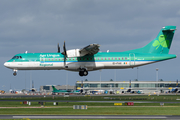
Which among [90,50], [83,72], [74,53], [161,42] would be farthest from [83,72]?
[161,42]

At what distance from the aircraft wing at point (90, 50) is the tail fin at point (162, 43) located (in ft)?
31.4

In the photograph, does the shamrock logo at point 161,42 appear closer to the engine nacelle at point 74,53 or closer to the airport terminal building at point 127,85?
the engine nacelle at point 74,53

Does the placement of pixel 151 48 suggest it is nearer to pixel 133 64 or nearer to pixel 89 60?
pixel 133 64

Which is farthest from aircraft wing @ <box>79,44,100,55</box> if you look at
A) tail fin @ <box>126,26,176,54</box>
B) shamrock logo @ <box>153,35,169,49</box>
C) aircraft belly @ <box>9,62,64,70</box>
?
shamrock logo @ <box>153,35,169,49</box>

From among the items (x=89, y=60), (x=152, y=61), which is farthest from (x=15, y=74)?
(x=152, y=61)

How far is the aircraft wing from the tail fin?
9.56 m

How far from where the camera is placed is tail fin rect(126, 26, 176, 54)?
56844mm

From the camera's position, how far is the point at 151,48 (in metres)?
57.1

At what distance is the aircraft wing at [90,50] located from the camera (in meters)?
50.1

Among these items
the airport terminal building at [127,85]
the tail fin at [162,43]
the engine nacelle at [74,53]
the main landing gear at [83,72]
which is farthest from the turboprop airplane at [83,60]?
the airport terminal building at [127,85]

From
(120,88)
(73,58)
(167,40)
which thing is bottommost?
(120,88)

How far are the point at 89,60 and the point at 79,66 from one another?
230cm

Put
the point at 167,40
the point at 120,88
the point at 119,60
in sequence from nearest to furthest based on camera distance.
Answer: the point at 119,60 < the point at 167,40 < the point at 120,88

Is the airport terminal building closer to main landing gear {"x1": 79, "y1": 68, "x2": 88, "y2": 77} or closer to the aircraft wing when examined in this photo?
main landing gear {"x1": 79, "y1": 68, "x2": 88, "y2": 77}
